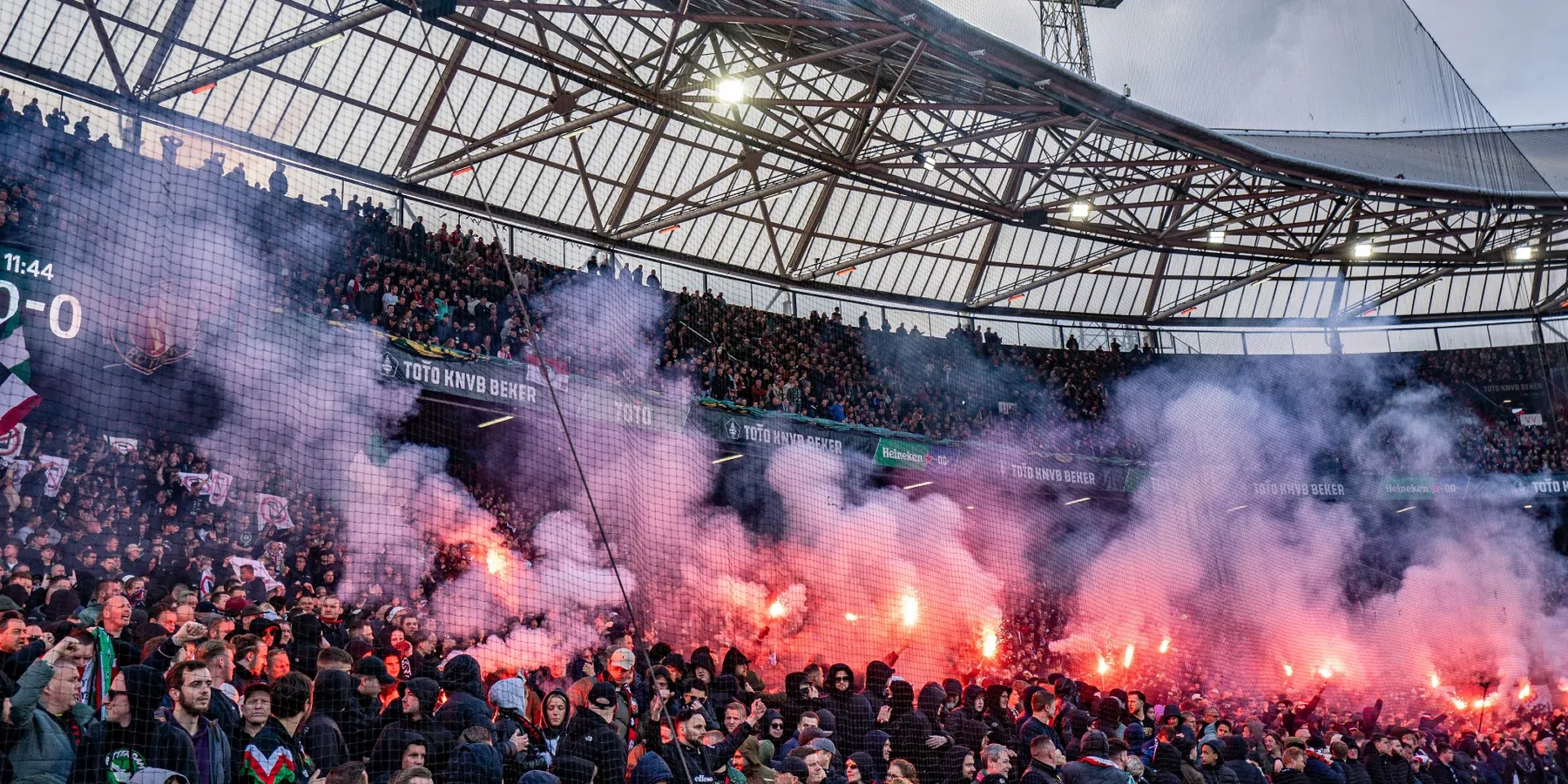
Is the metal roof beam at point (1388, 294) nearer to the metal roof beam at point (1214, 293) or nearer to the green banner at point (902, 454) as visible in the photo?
the metal roof beam at point (1214, 293)

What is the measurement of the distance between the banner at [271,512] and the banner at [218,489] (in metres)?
0.29

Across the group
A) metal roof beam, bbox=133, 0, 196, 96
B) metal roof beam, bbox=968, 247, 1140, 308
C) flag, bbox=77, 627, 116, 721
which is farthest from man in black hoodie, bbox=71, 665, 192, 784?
metal roof beam, bbox=968, 247, 1140, 308

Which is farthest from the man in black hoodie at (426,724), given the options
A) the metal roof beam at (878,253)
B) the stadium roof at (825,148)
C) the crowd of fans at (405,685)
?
the metal roof beam at (878,253)

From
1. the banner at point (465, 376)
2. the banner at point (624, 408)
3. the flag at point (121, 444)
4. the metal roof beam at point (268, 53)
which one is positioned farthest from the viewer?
the banner at point (624, 408)

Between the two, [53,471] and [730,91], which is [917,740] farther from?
[730,91]

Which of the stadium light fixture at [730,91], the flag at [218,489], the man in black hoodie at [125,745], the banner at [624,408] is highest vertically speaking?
the stadium light fixture at [730,91]

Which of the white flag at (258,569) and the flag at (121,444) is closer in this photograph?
the white flag at (258,569)

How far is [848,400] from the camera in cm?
1911

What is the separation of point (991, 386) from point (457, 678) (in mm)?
16939

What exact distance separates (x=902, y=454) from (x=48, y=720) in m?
14.3

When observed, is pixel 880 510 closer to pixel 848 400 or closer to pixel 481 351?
pixel 848 400

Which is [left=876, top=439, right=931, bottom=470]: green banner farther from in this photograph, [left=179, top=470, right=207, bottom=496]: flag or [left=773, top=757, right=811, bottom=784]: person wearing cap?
[left=773, top=757, right=811, bottom=784]: person wearing cap

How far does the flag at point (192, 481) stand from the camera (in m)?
10.6

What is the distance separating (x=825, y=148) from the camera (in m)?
16.5
